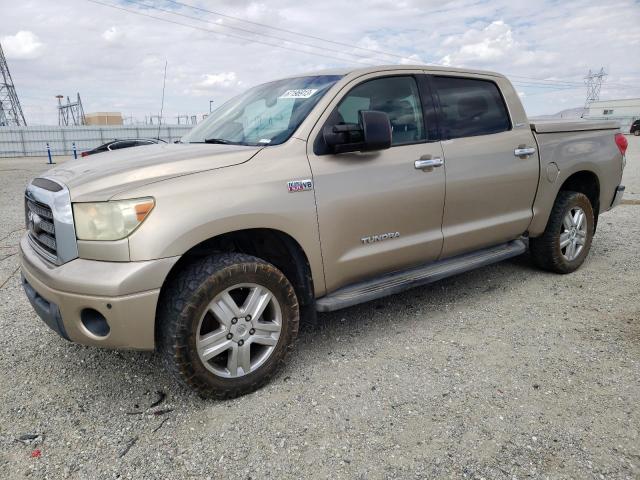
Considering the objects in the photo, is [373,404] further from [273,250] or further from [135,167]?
[135,167]

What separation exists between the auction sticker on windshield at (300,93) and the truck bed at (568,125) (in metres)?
2.09

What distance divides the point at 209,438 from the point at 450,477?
115cm

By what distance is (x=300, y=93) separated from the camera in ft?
10.7

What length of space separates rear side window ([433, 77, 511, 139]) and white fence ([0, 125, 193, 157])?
104 feet

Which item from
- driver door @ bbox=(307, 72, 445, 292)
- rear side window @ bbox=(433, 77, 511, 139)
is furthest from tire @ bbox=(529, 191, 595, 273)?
driver door @ bbox=(307, 72, 445, 292)

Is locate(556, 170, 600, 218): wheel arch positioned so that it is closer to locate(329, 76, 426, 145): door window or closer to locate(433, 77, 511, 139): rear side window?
locate(433, 77, 511, 139): rear side window

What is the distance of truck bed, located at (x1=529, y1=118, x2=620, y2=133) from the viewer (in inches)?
166

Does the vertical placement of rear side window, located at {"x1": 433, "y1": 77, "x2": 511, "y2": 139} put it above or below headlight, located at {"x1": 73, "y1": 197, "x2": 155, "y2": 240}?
above

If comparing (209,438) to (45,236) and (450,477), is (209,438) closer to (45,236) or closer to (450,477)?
(450,477)

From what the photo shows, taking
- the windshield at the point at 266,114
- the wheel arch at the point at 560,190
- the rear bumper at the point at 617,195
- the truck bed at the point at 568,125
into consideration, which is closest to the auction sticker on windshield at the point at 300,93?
the windshield at the point at 266,114

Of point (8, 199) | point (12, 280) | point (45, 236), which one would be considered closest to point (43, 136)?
point (8, 199)

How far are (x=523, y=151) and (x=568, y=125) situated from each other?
0.77 m

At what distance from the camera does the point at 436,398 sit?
2695 millimetres

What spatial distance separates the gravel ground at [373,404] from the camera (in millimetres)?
2223
